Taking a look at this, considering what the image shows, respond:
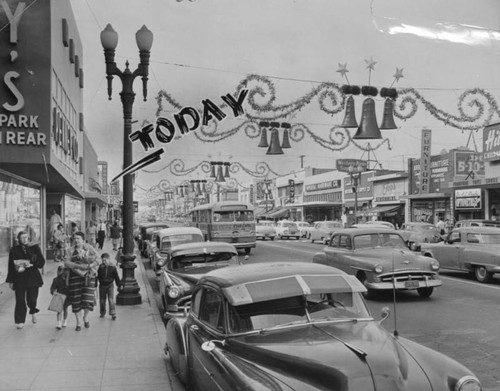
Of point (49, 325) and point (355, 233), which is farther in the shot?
point (355, 233)

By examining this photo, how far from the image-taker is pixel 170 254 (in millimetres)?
10336

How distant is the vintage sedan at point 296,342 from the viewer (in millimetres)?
3393

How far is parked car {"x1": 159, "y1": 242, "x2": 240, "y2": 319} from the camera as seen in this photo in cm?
917

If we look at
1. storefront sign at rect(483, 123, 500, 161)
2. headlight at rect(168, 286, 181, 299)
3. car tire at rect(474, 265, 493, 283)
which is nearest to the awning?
storefront sign at rect(483, 123, 500, 161)

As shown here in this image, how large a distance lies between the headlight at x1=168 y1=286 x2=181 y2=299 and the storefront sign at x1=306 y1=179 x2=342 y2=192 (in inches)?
1789

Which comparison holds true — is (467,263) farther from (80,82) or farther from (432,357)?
(80,82)

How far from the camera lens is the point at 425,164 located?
35.4m

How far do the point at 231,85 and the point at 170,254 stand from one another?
360 cm

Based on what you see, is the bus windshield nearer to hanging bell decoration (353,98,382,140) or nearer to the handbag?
hanging bell decoration (353,98,382,140)

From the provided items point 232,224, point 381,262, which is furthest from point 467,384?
point 232,224

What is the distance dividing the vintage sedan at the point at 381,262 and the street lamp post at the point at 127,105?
16.0 feet

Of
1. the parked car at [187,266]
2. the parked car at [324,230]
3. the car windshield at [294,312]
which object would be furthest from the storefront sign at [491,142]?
the car windshield at [294,312]

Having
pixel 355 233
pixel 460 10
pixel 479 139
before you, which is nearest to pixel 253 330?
pixel 460 10

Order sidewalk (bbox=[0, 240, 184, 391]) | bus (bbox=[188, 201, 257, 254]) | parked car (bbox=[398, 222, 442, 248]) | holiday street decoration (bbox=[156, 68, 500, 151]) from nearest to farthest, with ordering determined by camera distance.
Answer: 1. sidewalk (bbox=[0, 240, 184, 391])
2. holiday street decoration (bbox=[156, 68, 500, 151])
3. bus (bbox=[188, 201, 257, 254])
4. parked car (bbox=[398, 222, 442, 248])
